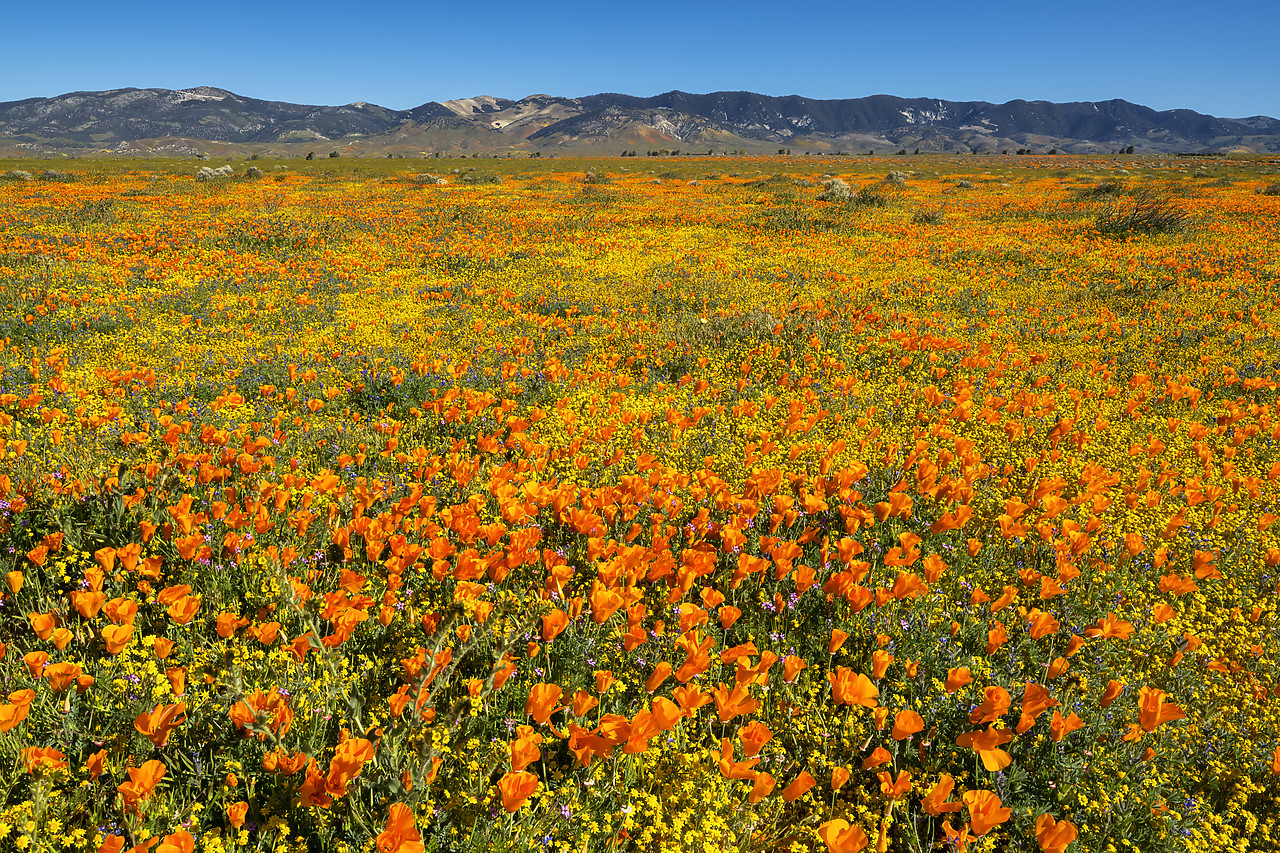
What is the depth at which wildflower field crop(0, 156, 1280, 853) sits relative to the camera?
7.52ft

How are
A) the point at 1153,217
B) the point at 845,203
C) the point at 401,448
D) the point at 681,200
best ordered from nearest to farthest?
the point at 401,448
the point at 1153,217
the point at 845,203
the point at 681,200

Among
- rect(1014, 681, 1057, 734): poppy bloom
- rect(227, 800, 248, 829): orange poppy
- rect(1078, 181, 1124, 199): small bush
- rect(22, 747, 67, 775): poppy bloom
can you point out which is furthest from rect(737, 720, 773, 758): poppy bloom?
rect(1078, 181, 1124, 199): small bush

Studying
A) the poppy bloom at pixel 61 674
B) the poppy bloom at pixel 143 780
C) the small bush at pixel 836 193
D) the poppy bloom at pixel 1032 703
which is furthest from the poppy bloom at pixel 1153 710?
the small bush at pixel 836 193

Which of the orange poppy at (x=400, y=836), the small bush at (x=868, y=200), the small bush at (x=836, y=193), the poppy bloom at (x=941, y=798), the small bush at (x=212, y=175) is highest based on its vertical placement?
the small bush at (x=212, y=175)

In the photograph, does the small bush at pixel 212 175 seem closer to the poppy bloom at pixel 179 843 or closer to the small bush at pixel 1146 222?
the poppy bloom at pixel 179 843

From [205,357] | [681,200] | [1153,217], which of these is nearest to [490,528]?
[205,357]

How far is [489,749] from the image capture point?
2547 mm

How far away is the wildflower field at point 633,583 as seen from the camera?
229cm

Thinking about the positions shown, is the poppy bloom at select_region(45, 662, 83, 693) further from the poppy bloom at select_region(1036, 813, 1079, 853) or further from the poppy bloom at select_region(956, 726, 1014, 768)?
the poppy bloom at select_region(1036, 813, 1079, 853)

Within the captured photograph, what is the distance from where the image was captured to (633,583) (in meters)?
3.08

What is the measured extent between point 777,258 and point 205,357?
38.3 feet

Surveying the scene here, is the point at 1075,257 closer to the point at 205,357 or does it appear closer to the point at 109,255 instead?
the point at 205,357

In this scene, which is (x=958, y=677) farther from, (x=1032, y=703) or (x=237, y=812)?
(x=237, y=812)

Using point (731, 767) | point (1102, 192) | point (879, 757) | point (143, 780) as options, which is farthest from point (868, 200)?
point (143, 780)
